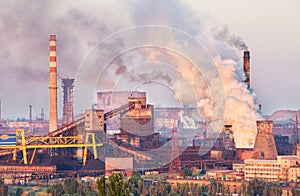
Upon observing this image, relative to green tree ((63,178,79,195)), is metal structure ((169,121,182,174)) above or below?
above

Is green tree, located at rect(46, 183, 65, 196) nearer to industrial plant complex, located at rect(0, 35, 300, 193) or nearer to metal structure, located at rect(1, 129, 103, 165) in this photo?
industrial plant complex, located at rect(0, 35, 300, 193)

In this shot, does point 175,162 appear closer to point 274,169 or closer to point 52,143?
point 274,169

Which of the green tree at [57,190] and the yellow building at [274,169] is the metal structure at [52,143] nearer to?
the yellow building at [274,169]

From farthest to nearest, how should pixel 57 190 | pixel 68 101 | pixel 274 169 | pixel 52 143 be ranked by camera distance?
1. pixel 68 101
2. pixel 52 143
3. pixel 274 169
4. pixel 57 190

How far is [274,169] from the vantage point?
119ft

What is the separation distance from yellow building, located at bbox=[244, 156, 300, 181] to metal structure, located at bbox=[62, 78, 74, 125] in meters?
22.9

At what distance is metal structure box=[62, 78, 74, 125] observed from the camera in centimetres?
5806

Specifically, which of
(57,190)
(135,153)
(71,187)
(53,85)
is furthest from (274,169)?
(53,85)

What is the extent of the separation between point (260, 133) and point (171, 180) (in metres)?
6.58

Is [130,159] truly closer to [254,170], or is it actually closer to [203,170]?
[203,170]

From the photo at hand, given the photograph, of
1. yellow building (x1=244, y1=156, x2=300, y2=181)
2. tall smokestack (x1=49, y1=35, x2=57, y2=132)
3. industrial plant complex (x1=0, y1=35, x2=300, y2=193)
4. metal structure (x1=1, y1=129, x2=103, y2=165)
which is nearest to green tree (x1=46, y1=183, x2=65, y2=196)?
industrial plant complex (x1=0, y1=35, x2=300, y2=193)

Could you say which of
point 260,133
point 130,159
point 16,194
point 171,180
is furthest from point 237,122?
point 16,194

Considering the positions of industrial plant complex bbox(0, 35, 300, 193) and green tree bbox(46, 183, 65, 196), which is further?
industrial plant complex bbox(0, 35, 300, 193)

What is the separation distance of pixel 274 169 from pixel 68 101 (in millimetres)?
25119
